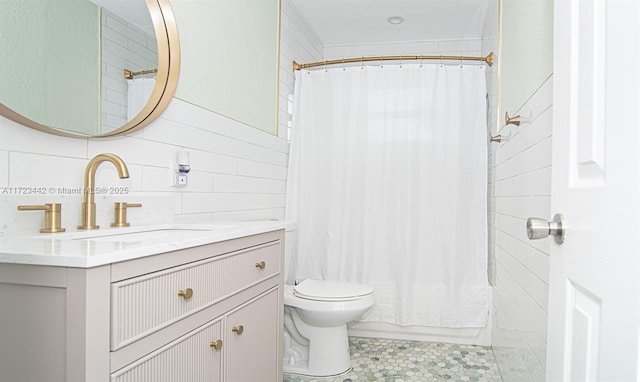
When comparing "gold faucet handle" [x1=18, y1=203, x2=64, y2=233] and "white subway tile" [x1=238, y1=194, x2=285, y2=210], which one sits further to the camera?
"white subway tile" [x1=238, y1=194, x2=285, y2=210]

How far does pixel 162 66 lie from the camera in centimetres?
172

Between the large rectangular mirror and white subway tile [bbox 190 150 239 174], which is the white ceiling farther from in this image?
white subway tile [bbox 190 150 239 174]

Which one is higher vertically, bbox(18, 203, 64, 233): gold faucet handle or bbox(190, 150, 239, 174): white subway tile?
bbox(190, 150, 239, 174): white subway tile

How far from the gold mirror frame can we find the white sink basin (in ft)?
1.11

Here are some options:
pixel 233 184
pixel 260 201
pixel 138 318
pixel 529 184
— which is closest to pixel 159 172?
pixel 233 184

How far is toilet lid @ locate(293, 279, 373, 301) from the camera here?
2.36 meters

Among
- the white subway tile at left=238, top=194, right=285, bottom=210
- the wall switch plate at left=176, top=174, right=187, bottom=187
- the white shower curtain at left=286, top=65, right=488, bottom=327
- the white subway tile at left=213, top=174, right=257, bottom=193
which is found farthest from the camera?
the white shower curtain at left=286, top=65, right=488, bottom=327

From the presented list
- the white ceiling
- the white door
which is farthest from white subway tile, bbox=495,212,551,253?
the white ceiling

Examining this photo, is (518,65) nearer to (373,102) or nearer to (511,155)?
(511,155)

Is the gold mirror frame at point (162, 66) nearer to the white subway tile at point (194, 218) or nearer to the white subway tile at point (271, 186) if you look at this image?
the white subway tile at point (194, 218)

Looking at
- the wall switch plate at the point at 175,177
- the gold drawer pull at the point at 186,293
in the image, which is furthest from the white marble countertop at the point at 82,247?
the wall switch plate at the point at 175,177

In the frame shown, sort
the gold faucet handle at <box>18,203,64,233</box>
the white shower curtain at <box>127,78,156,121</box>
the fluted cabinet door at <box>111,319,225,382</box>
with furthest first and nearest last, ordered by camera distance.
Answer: the white shower curtain at <box>127,78,156,121</box>, the gold faucet handle at <box>18,203,64,233</box>, the fluted cabinet door at <box>111,319,225,382</box>

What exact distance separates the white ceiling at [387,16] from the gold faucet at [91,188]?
2.09 meters

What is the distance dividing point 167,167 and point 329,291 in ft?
3.66
